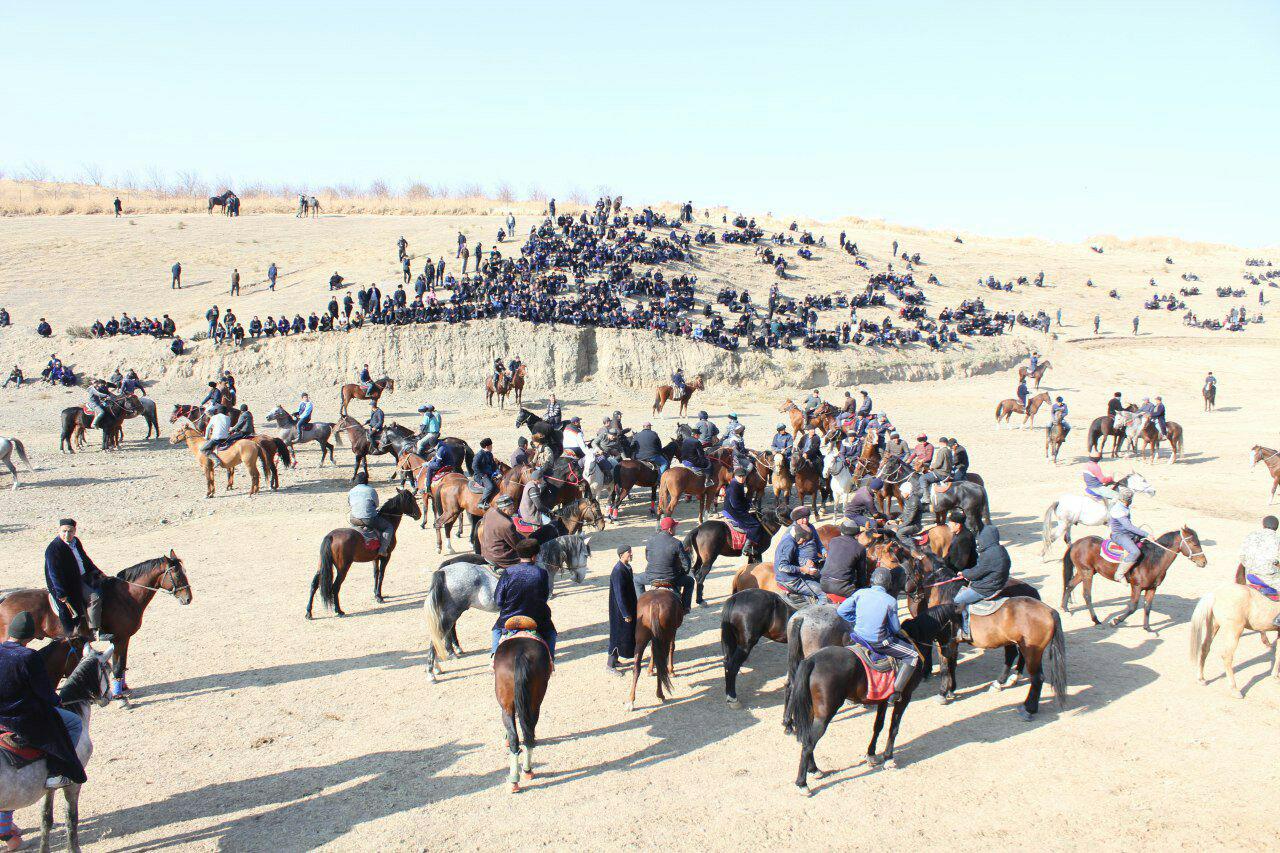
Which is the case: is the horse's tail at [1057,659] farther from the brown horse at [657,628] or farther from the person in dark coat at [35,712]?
the person in dark coat at [35,712]

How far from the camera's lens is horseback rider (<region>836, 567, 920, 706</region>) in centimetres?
796

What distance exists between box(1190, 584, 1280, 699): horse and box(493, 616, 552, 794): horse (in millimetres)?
7749

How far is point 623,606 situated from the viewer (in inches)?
377

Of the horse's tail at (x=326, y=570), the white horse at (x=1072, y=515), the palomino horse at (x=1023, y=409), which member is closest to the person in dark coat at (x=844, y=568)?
the white horse at (x=1072, y=515)

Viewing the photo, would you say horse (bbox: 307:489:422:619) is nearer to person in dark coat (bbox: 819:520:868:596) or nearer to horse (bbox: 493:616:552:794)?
horse (bbox: 493:616:552:794)

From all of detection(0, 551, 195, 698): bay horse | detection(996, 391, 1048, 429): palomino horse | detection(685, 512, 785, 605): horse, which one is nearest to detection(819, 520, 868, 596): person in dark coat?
detection(685, 512, 785, 605): horse

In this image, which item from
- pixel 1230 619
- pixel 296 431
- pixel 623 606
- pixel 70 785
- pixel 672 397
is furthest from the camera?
pixel 672 397

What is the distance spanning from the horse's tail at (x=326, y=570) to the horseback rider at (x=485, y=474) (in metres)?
3.15

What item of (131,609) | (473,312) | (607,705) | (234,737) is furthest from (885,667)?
(473,312)

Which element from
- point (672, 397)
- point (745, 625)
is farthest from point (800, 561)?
point (672, 397)

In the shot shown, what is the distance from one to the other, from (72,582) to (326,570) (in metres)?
3.34

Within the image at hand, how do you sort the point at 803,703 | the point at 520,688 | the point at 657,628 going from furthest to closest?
the point at 657,628 < the point at 803,703 < the point at 520,688

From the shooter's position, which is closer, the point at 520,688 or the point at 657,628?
the point at 520,688

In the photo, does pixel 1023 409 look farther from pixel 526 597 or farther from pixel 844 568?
pixel 526 597
